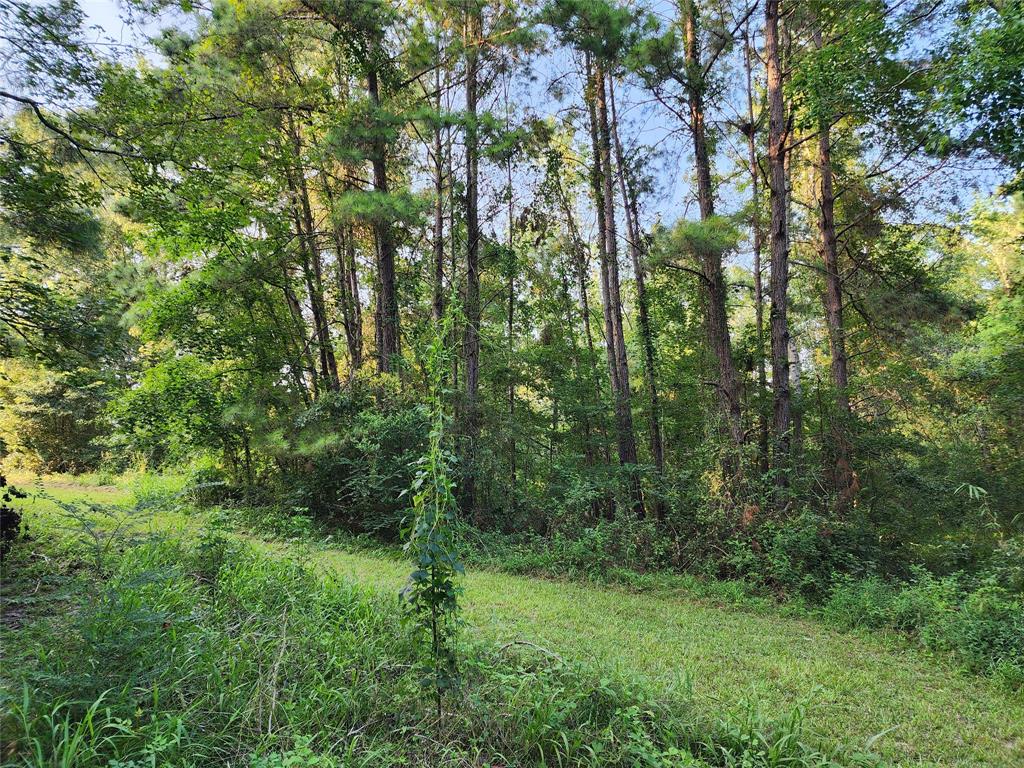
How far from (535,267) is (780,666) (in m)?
11.0

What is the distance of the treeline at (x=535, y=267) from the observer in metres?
4.57

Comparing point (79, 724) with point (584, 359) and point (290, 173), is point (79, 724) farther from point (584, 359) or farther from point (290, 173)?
point (584, 359)

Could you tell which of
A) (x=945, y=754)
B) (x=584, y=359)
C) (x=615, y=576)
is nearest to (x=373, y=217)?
(x=584, y=359)

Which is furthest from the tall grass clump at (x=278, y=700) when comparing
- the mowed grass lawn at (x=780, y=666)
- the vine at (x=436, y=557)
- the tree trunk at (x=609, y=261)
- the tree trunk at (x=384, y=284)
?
the tree trunk at (x=384, y=284)

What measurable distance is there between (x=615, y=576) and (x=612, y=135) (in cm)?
911

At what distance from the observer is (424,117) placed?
344 inches

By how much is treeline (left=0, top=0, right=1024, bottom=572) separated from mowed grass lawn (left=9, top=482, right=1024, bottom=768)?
199 centimetres

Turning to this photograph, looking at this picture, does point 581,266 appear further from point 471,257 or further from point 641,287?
point 471,257

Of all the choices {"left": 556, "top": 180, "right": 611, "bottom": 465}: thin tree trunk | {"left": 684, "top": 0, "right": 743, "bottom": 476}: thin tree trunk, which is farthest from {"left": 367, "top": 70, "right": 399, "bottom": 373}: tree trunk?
{"left": 684, "top": 0, "right": 743, "bottom": 476}: thin tree trunk

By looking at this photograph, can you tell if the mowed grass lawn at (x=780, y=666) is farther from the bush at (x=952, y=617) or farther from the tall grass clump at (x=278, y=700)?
the tall grass clump at (x=278, y=700)

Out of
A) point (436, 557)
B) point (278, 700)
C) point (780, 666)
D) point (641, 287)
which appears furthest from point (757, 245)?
point (278, 700)

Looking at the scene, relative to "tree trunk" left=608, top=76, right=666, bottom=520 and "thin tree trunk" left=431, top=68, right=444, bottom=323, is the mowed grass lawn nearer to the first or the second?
"tree trunk" left=608, top=76, right=666, bottom=520

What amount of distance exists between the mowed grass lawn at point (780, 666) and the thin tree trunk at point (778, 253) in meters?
2.89

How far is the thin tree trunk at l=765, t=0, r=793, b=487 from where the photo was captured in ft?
22.9
